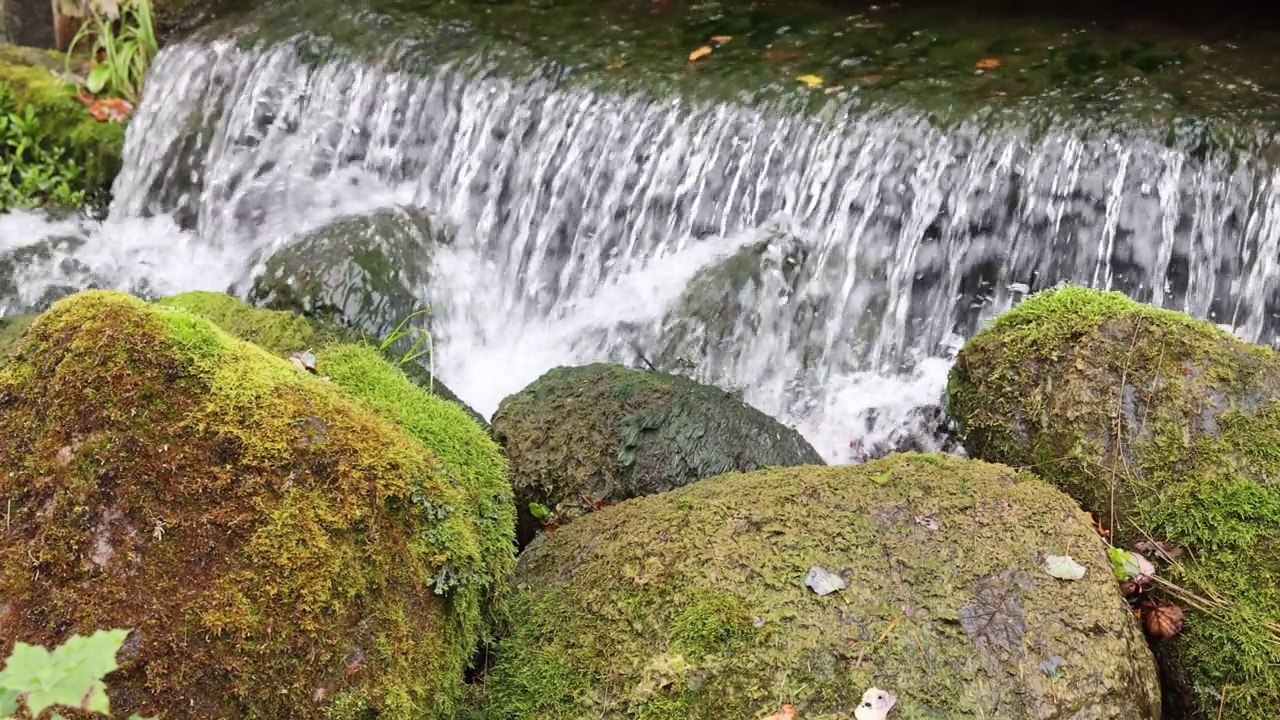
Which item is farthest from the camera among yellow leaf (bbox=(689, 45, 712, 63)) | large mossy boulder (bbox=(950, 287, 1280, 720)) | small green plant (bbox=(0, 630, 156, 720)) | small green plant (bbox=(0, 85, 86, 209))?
small green plant (bbox=(0, 85, 86, 209))

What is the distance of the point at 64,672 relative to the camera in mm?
1230

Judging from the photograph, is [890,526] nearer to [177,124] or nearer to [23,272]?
[23,272]

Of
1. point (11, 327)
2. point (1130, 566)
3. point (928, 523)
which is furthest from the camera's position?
point (11, 327)

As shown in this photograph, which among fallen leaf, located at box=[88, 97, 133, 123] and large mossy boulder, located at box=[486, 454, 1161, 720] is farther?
fallen leaf, located at box=[88, 97, 133, 123]

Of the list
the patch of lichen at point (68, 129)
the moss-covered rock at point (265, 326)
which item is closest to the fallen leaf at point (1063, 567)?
the moss-covered rock at point (265, 326)

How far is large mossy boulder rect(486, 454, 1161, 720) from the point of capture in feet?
7.09

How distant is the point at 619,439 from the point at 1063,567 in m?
1.58

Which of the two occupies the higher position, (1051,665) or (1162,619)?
(1051,665)

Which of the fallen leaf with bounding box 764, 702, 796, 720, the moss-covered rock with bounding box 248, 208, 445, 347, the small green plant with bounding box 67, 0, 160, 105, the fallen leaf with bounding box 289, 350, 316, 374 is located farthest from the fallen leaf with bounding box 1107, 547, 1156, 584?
the small green plant with bounding box 67, 0, 160, 105

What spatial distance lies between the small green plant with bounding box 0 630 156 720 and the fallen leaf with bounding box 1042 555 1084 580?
2055 mm

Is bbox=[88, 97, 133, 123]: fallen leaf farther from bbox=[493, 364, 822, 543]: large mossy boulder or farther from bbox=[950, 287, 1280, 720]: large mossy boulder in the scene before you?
bbox=[950, 287, 1280, 720]: large mossy boulder

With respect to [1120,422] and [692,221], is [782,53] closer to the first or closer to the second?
[692,221]

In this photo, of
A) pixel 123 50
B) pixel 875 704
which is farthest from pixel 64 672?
pixel 123 50

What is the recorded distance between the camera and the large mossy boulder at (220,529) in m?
1.93
